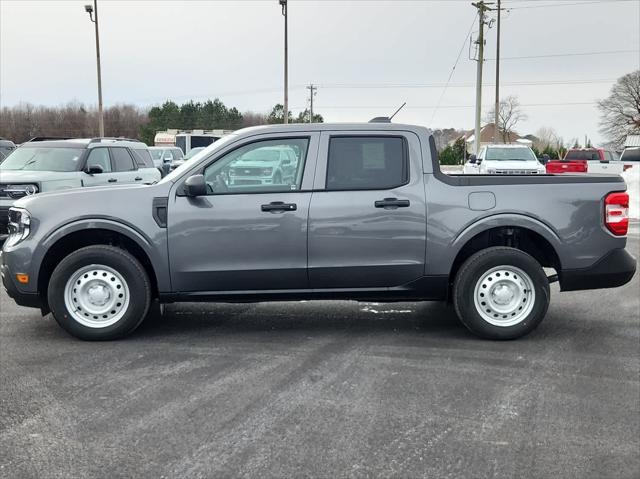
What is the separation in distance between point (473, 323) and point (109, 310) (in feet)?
10.4

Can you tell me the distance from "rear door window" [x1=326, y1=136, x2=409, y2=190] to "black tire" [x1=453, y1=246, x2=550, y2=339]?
976 mm

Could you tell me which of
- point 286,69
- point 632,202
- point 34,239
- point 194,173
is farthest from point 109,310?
point 286,69

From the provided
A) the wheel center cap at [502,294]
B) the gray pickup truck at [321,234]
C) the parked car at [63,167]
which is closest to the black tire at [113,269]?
the gray pickup truck at [321,234]

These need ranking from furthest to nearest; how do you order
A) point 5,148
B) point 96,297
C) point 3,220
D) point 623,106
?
point 623,106, point 5,148, point 3,220, point 96,297

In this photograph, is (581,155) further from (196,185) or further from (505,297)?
(196,185)

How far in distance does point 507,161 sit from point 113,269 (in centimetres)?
2067

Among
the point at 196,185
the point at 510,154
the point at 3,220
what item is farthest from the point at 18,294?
the point at 510,154

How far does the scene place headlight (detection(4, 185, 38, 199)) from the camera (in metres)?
12.0

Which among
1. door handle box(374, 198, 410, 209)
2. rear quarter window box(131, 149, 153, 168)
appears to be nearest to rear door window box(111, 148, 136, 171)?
rear quarter window box(131, 149, 153, 168)

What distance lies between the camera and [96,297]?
6172 mm

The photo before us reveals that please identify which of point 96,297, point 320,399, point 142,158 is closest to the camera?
point 320,399

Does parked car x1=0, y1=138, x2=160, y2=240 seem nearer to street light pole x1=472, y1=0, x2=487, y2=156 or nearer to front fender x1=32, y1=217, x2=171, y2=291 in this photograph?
front fender x1=32, y1=217, x2=171, y2=291

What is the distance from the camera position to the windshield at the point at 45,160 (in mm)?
13203

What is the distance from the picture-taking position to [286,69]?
3812 cm
